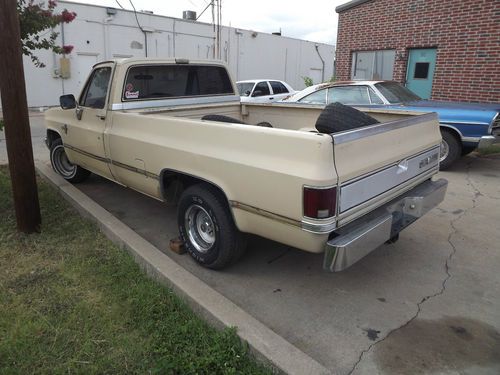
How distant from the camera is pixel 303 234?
9.07 ft

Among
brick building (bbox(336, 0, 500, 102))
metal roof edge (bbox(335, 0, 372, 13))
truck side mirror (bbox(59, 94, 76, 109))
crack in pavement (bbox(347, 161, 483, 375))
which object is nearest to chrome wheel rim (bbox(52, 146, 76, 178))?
truck side mirror (bbox(59, 94, 76, 109))

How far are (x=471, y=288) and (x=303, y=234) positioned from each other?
68.8 inches

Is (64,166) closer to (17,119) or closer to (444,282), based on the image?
(17,119)

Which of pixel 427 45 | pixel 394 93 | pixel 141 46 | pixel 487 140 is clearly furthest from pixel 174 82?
pixel 141 46

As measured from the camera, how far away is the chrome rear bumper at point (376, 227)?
274 centimetres

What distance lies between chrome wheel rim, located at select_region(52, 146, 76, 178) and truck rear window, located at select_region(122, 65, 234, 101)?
2306 mm

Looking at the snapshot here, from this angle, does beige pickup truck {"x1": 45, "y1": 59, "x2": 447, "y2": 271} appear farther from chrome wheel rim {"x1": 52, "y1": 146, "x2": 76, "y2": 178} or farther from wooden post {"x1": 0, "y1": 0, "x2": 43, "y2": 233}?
chrome wheel rim {"x1": 52, "y1": 146, "x2": 76, "y2": 178}

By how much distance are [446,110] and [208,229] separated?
543cm

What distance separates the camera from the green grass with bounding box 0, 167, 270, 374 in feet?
8.30

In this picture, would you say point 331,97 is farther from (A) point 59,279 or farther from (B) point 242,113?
(A) point 59,279

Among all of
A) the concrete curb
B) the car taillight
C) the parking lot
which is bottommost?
the parking lot

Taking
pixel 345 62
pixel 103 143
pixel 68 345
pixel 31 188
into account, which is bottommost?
pixel 68 345

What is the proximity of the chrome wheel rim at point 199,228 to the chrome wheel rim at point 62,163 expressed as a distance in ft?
10.9

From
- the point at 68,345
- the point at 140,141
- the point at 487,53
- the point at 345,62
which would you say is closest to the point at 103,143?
the point at 140,141
